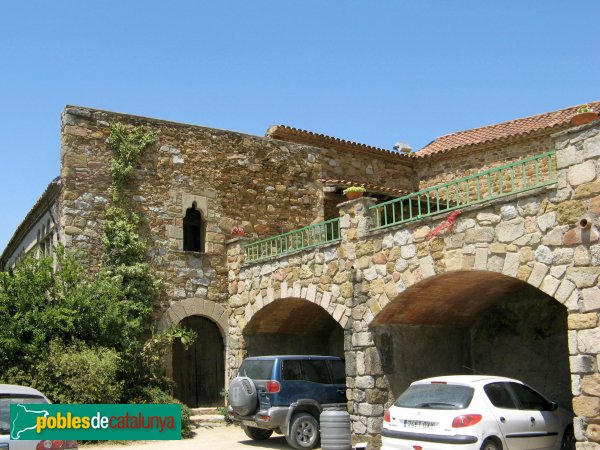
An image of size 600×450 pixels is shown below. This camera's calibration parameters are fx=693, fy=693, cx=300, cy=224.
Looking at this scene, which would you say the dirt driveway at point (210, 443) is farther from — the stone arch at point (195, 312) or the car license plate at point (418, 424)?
the car license plate at point (418, 424)

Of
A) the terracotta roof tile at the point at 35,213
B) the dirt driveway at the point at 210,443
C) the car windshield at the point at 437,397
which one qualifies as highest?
the terracotta roof tile at the point at 35,213

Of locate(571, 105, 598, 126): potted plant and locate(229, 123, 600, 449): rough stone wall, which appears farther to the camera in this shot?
locate(571, 105, 598, 126): potted plant

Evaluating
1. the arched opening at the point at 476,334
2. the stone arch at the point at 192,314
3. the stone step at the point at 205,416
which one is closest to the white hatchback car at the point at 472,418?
the arched opening at the point at 476,334

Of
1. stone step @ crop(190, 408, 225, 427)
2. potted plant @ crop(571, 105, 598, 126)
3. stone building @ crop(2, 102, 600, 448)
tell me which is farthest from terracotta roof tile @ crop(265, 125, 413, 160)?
potted plant @ crop(571, 105, 598, 126)

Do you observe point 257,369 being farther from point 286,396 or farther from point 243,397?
point 286,396

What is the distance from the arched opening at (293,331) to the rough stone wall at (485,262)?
0.92 metres

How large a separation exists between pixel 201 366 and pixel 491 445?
8696mm

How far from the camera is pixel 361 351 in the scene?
1162 centimetres

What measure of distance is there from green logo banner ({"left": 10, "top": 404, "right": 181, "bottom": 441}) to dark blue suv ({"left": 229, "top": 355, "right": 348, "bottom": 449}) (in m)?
2.00

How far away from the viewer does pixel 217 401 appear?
51.6ft

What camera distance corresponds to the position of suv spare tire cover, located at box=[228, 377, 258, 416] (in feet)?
37.7

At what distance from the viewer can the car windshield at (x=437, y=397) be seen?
857 cm

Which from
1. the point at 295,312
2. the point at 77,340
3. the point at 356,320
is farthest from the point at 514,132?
the point at 77,340

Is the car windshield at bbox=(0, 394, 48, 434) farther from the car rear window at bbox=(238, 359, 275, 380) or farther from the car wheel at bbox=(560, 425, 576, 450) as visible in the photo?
the car wheel at bbox=(560, 425, 576, 450)
